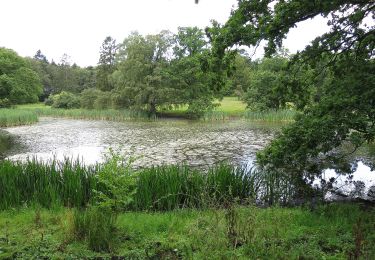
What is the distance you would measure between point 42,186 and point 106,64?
41.9 m

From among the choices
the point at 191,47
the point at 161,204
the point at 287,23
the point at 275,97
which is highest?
the point at 191,47

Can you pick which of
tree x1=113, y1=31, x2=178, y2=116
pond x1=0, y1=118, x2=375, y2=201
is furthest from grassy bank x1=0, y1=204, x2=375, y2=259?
tree x1=113, y1=31, x2=178, y2=116

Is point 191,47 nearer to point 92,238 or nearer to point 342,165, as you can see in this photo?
point 342,165

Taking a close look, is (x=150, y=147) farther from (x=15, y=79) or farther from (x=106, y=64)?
(x=106, y=64)

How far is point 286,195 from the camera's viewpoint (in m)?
6.59

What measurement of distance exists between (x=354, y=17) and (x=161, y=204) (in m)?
4.78

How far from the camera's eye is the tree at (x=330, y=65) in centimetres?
504

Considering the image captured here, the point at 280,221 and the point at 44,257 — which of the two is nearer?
the point at 44,257

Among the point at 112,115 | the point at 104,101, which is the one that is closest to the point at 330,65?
the point at 112,115

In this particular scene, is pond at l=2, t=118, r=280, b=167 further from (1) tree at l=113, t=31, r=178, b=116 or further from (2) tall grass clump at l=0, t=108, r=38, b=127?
(1) tree at l=113, t=31, r=178, b=116

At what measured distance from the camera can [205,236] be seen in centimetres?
351

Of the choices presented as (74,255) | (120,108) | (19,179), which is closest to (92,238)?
(74,255)

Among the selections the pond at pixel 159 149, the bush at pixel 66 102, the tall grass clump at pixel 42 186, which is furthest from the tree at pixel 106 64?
the tall grass clump at pixel 42 186

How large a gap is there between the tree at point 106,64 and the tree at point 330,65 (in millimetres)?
39796
